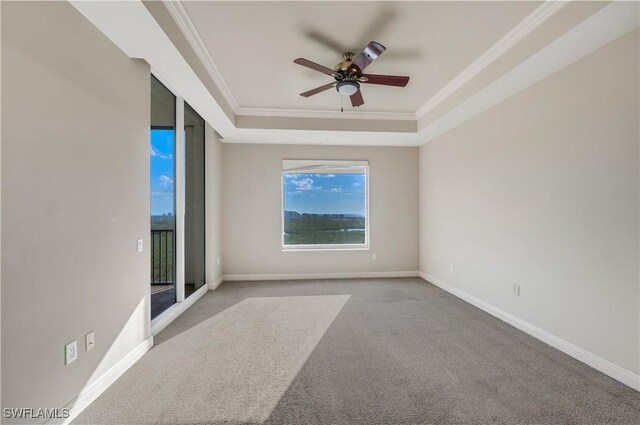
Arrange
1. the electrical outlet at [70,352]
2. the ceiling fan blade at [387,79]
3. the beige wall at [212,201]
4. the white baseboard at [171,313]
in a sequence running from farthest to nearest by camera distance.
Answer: the beige wall at [212,201] < the white baseboard at [171,313] < the ceiling fan blade at [387,79] < the electrical outlet at [70,352]

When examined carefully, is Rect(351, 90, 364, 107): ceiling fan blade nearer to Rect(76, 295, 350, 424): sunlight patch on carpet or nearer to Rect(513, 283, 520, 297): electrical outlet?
Rect(76, 295, 350, 424): sunlight patch on carpet

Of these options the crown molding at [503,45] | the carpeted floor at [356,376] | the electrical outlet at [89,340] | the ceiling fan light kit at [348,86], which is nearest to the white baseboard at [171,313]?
the carpeted floor at [356,376]

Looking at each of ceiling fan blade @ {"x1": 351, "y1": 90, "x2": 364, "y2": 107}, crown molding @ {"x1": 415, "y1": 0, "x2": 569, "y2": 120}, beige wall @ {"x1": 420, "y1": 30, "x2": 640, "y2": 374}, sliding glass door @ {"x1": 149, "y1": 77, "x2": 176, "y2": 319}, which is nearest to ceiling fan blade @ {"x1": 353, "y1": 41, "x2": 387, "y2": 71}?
ceiling fan blade @ {"x1": 351, "y1": 90, "x2": 364, "y2": 107}

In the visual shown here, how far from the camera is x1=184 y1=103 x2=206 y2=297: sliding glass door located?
441 centimetres

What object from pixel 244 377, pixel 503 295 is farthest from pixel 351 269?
pixel 244 377

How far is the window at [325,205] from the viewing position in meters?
5.58

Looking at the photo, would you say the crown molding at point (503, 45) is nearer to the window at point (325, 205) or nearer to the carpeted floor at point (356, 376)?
the window at point (325, 205)

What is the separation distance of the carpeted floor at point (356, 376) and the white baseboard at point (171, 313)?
3.2 inches

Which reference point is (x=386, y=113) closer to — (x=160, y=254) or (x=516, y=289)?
(x=516, y=289)

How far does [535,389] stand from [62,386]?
3066 millimetres

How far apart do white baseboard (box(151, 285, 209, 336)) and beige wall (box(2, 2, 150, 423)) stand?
0.58 meters
